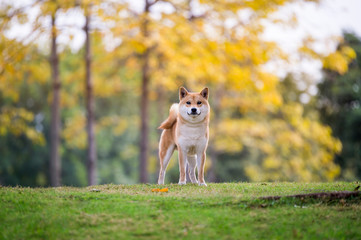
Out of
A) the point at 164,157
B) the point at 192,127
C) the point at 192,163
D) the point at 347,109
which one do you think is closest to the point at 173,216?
the point at 192,127

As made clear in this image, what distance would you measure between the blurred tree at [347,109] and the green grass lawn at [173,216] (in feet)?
53.3

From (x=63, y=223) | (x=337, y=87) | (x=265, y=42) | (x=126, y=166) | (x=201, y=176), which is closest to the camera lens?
(x=63, y=223)

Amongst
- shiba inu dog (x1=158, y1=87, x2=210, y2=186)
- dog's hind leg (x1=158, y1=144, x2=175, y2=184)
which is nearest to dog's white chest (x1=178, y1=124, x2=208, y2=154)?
shiba inu dog (x1=158, y1=87, x2=210, y2=186)

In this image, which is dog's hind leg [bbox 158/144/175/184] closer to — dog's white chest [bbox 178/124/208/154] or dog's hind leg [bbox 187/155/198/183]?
dog's hind leg [bbox 187/155/198/183]

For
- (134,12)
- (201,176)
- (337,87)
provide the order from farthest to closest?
(337,87) → (134,12) → (201,176)

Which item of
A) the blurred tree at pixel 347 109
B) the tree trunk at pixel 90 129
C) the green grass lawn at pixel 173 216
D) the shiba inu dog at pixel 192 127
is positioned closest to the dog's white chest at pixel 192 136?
the shiba inu dog at pixel 192 127

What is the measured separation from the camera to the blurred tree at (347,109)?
21.9 meters

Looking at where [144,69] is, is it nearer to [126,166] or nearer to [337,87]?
[337,87]

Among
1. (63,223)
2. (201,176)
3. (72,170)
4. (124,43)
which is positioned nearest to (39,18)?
(124,43)

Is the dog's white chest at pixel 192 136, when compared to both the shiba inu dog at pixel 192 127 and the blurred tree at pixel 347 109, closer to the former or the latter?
the shiba inu dog at pixel 192 127

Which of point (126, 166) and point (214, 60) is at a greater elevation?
point (214, 60)

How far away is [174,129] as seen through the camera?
8.76 meters

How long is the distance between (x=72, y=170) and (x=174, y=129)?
22.1 metres

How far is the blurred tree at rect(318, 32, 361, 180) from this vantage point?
2191 cm
